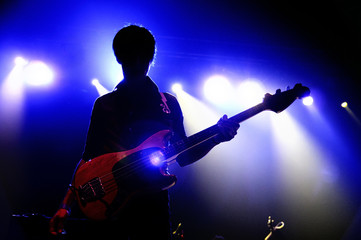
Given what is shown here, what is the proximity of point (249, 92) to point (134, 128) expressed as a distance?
6643 mm

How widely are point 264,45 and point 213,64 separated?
1.56 m

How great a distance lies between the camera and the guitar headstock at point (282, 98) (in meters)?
2.23

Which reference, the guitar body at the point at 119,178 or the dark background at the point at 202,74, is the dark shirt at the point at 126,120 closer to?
the guitar body at the point at 119,178

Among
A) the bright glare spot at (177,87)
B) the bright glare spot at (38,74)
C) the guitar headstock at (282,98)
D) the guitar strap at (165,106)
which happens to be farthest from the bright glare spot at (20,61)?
the guitar headstock at (282,98)

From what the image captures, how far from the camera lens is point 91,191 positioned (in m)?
1.61

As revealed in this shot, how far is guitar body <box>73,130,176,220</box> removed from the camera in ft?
4.96

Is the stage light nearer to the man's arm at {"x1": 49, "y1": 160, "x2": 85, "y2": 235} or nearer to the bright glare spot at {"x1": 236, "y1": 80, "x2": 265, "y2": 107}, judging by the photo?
the bright glare spot at {"x1": 236, "y1": 80, "x2": 265, "y2": 107}

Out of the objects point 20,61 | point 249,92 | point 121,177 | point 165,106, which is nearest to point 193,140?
point 165,106

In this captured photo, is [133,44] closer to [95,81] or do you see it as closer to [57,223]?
[57,223]

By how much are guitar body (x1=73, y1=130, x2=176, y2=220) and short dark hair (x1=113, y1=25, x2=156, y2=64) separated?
75cm

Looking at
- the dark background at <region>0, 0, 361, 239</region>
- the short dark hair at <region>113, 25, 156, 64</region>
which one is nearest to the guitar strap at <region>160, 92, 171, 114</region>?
the short dark hair at <region>113, 25, 156, 64</region>

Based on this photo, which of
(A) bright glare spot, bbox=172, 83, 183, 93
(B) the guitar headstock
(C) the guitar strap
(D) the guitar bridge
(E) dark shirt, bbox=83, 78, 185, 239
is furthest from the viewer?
(A) bright glare spot, bbox=172, 83, 183, 93

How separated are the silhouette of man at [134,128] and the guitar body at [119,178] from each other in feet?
0.19

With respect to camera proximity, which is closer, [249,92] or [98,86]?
[98,86]
